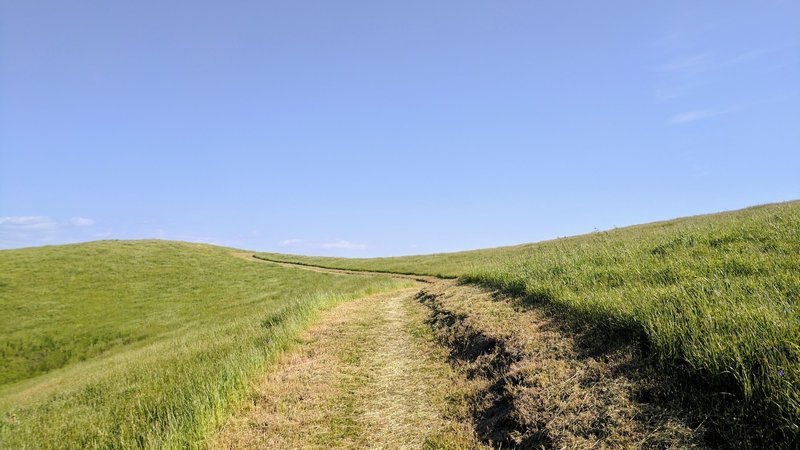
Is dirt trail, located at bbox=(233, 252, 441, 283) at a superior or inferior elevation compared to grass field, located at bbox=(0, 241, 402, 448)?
superior

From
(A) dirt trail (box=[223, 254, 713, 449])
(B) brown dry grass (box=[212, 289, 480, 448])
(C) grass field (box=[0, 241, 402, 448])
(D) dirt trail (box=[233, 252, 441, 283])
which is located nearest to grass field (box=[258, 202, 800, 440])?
(A) dirt trail (box=[223, 254, 713, 449])

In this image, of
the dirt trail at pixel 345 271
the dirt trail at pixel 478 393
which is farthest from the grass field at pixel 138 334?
the dirt trail at pixel 345 271

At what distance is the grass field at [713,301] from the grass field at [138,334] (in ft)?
24.7

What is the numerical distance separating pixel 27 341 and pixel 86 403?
22.2 m

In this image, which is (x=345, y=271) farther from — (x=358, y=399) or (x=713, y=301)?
(x=713, y=301)

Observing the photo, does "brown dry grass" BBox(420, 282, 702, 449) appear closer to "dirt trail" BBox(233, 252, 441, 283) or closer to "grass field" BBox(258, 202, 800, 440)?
"grass field" BBox(258, 202, 800, 440)

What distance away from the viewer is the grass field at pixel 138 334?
28.9 ft

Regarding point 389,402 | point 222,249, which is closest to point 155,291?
point 222,249

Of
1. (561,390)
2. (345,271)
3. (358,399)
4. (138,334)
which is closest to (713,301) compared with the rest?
(561,390)

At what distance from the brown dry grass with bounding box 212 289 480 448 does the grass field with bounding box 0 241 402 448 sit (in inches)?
30.0

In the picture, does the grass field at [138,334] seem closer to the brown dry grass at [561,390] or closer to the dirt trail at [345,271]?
the dirt trail at [345,271]

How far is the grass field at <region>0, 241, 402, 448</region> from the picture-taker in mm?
8805

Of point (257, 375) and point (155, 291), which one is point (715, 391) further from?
point (155, 291)

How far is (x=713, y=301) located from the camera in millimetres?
A: 7094
